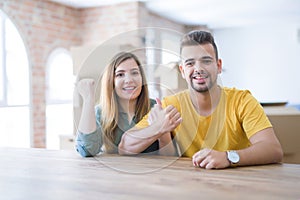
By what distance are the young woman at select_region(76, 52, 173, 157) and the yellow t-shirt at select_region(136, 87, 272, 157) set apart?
5.4 inches

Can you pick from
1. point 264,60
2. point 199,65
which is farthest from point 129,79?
point 264,60

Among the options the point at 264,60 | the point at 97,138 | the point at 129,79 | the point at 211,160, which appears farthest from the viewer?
the point at 264,60

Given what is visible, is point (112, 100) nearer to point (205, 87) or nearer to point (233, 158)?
point (205, 87)

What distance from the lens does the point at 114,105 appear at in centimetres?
122

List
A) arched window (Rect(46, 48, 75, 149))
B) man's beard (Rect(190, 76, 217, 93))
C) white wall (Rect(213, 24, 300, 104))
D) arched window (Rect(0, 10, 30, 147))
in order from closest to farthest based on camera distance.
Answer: man's beard (Rect(190, 76, 217, 93)), arched window (Rect(0, 10, 30, 147)), arched window (Rect(46, 48, 75, 149)), white wall (Rect(213, 24, 300, 104))

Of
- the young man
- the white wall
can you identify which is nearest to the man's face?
the young man

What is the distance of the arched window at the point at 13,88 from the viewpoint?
13.5ft

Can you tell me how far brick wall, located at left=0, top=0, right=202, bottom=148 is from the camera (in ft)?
14.6

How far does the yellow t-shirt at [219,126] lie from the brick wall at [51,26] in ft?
11.5

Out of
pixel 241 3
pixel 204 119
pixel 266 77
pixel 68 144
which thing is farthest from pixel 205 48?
pixel 266 77

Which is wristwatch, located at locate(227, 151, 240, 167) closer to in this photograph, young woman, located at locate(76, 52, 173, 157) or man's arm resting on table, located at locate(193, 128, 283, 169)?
man's arm resting on table, located at locate(193, 128, 283, 169)

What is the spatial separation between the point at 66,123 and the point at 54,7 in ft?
5.50

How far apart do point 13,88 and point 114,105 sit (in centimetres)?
346

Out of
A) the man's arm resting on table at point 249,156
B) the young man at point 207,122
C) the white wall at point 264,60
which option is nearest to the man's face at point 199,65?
the young man at point 207,122
